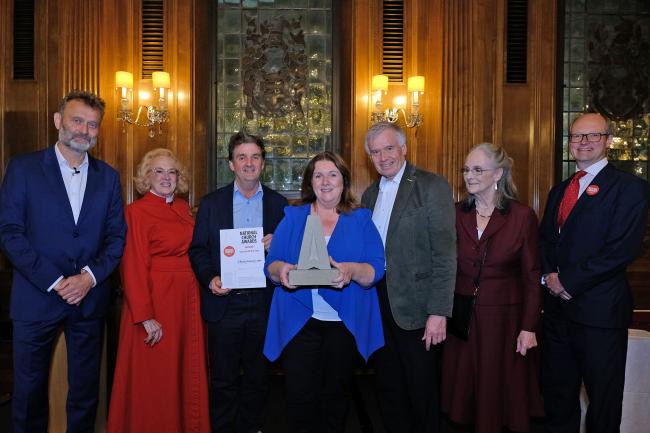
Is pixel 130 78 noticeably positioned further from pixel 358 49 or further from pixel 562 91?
pixel 562 91

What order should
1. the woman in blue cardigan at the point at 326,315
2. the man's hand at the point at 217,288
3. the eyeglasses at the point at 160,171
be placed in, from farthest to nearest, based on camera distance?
the eyeglasses at the point at 160,171
the man's hand at the point at 217,288
the woman in blue cardigan at the point at 326,315

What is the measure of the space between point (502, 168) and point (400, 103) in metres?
3.03

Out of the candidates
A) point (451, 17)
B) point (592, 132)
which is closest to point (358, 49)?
point (451, 17)

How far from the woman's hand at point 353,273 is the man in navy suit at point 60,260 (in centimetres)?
124

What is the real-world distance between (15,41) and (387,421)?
221 inches

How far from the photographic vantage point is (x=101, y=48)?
538 cm

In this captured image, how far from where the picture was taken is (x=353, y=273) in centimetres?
226

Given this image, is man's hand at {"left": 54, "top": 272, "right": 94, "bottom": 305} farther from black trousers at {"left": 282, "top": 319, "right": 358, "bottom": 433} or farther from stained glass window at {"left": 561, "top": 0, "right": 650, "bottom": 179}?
stained glass window at {"left": 561, "top": 0, "right": 650, "bottom": 179}

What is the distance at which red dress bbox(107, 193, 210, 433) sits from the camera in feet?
9.27

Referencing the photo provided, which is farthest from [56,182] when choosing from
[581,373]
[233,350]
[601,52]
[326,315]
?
[601,52]

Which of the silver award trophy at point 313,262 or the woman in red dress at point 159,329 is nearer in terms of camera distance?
the silver award trophy at point 313,262

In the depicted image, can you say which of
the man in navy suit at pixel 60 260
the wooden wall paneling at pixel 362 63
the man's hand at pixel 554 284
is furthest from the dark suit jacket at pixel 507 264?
the wooden wall paneling at pixel 362 63

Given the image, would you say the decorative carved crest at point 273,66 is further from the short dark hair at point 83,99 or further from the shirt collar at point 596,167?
the shirt collar at point 596,167

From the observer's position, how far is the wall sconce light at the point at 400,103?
5367mm
